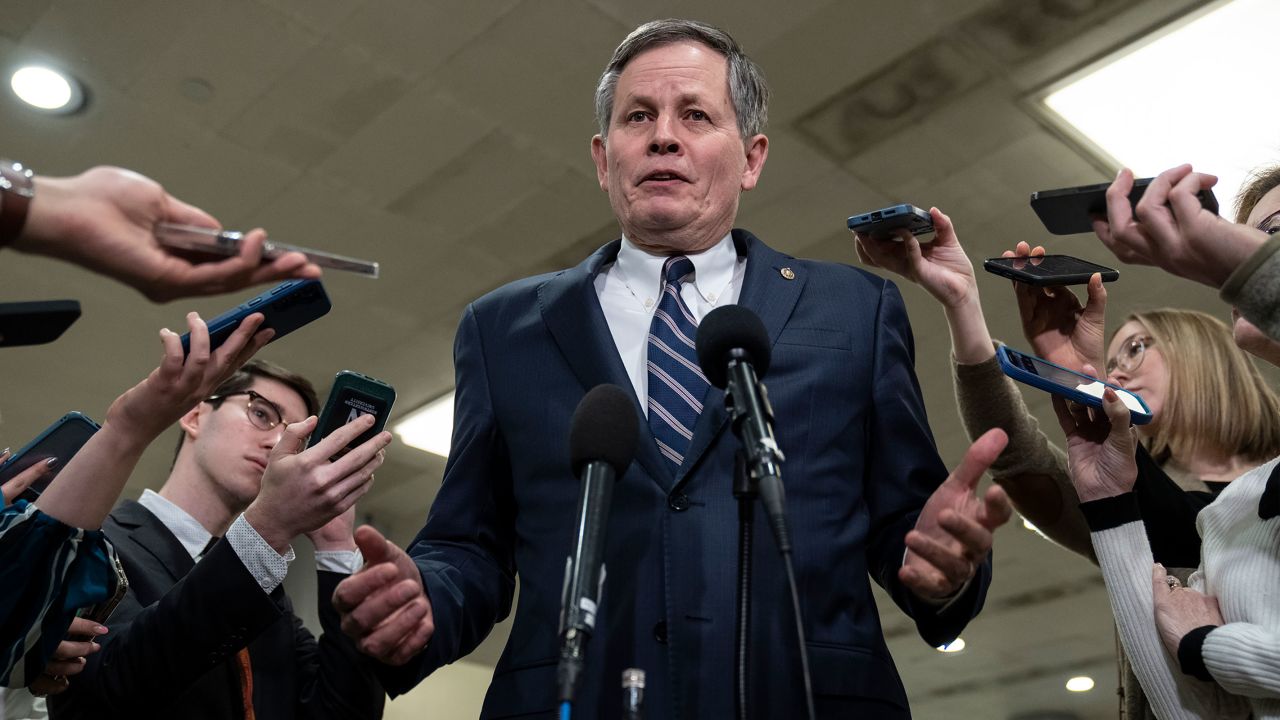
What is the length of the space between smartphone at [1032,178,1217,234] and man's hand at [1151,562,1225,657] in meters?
0.61

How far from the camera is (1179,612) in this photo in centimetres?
192

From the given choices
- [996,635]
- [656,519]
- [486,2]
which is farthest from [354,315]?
[996,635]

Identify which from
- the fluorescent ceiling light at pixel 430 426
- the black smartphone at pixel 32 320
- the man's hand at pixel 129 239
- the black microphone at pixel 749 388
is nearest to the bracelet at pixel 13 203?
the man's hand at pixel 129 239

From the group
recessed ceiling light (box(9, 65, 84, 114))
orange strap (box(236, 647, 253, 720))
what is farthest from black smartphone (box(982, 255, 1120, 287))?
recessed ceiling light (box(9, 65, 84, 114))

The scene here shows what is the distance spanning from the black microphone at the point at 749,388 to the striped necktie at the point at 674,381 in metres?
0.29

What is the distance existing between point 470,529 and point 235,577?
19.7 inches

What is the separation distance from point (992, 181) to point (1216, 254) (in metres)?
3.72

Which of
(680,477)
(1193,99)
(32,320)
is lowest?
(680,477)

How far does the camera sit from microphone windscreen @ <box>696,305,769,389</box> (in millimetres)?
1481

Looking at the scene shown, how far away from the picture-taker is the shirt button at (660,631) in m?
1.68

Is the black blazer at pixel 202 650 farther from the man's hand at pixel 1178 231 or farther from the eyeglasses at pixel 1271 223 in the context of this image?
the eyeglasses at pixel 1271 223

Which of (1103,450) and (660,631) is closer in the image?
(660,631)

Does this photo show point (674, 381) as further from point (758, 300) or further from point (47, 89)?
point (47, 89)

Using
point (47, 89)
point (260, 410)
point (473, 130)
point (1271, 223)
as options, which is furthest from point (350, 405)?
point (47, 89)
